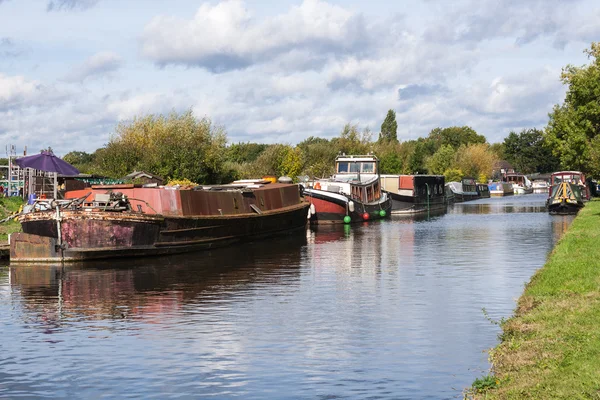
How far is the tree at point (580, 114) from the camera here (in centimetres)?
7006

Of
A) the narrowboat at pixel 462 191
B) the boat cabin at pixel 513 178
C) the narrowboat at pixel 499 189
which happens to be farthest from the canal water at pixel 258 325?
the boat cabin at pixel 513 178

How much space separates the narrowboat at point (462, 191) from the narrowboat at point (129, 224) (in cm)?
7147

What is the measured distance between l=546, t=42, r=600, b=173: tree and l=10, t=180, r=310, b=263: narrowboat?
1588 inches

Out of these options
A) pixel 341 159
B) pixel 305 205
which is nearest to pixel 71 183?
pixel 305 205

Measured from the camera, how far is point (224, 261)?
3219cm

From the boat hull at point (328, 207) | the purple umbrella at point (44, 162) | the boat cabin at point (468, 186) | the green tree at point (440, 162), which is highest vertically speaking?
the green tree at point (440, 162)

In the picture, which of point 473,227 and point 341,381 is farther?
point 473,227

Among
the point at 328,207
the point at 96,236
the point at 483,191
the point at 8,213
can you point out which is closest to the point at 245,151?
the point at 483,191

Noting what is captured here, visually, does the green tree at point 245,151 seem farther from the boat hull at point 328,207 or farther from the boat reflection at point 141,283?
the boat reflection at point 141,283

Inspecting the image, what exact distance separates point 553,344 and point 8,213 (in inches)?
1408

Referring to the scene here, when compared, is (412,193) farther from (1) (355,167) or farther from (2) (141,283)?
(2) (141,283)

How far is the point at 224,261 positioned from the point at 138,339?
631 inches

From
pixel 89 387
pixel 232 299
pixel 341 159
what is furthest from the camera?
pixel 341 159

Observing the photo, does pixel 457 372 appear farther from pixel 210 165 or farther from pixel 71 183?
pixel 210 165
